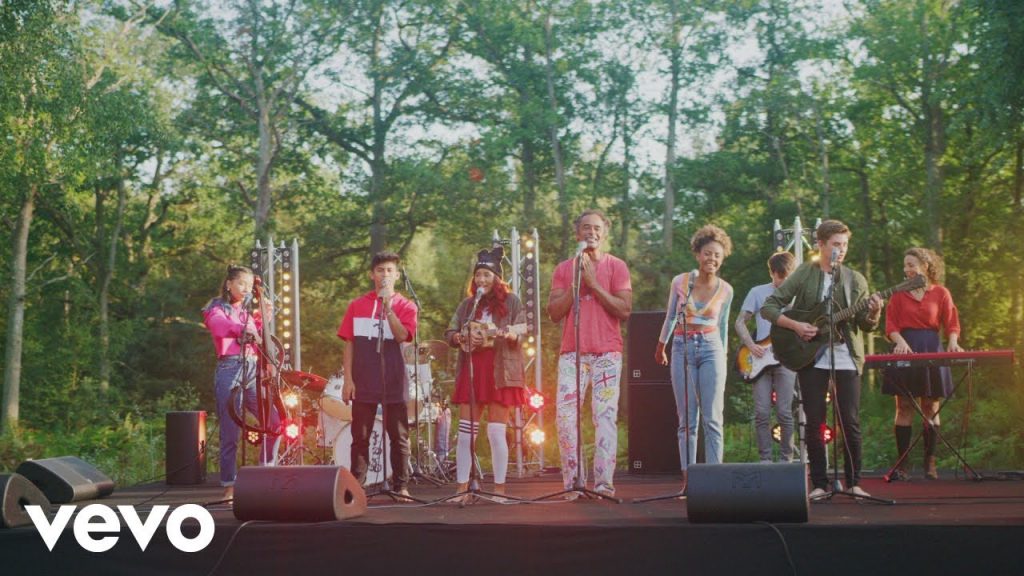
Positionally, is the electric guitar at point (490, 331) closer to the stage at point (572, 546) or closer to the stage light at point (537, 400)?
the stage at point (572, 546)

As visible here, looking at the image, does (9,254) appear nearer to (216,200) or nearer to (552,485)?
(216,200)

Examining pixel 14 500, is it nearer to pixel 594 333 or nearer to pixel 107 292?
pixel 594 333

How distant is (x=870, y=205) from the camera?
82.2 feet

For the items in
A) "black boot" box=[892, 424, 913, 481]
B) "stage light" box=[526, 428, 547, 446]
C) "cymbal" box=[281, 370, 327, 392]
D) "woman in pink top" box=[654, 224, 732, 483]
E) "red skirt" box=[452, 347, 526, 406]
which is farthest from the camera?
"stage light" box=[526, 428, 547, 446]

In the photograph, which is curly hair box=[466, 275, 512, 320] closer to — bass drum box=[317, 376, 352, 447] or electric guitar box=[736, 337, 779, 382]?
electric guitar box=[736, 337, 779, 382]

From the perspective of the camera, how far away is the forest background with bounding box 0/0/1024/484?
24594 mm

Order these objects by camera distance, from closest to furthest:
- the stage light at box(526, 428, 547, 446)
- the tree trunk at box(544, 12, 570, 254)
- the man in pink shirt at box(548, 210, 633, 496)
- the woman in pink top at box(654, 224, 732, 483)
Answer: the man in pink shirt at box(548, 210, 633, 496)
the woman in pink top at box(654, 224, 732, 483)
the stage light at box(526, 428, 547, 446)
the tree trunk at box(544, 12, 570, 254)

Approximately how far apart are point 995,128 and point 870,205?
10.3m

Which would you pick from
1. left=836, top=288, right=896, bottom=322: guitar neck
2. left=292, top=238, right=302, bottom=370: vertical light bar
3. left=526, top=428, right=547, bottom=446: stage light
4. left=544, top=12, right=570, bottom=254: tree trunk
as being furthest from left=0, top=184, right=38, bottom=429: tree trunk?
left=836, top=288, right=896, bottom=322: guitar neck

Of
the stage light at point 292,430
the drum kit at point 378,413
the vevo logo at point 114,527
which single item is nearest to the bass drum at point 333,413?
the drum kit at point 378,413

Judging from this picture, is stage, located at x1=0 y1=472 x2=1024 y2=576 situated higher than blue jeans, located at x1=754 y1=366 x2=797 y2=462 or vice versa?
blue jeans, located at x1=754 y1=366 x2=797 y2=462

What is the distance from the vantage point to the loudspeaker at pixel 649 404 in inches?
370

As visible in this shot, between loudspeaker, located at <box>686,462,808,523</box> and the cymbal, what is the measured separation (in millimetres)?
4929

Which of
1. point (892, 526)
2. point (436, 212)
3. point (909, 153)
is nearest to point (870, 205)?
point (909, 153)
